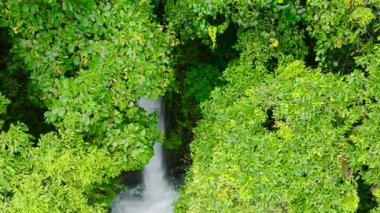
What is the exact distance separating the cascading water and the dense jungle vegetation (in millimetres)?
3961

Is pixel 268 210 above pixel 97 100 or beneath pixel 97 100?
beneath

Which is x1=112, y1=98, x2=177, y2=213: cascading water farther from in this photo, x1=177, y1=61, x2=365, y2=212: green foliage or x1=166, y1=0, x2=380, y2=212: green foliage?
x1=177, y1=61, x2=365, y2=212: green foliage

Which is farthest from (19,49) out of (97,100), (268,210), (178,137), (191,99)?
(178,137)

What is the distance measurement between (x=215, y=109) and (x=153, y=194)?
4913mm

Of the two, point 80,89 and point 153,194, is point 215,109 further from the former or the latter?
point 153,194

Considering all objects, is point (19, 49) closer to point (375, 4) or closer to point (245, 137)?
point (245, 137)

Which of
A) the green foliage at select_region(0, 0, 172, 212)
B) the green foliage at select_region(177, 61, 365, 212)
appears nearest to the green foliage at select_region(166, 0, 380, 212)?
the green foliage at select_region(177, 61, 365, 212)

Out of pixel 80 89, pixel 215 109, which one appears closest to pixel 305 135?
pixel 215 109

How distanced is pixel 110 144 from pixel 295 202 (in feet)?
7.52

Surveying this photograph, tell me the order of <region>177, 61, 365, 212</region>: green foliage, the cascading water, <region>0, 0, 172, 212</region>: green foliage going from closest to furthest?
1. <region>177, 61, 365, 212</region>: green foliage
2. <region>0, 0, 172, 212</region>: green foliage
3. the cascading water

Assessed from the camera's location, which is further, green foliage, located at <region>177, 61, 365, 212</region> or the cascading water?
the cascading water

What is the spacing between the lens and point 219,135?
4.68 meters

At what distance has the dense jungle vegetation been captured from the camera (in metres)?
4.09

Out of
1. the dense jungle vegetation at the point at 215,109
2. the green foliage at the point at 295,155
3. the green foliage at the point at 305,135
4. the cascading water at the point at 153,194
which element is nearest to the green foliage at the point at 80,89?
the dense jungle vegetation at the point at 215,109
